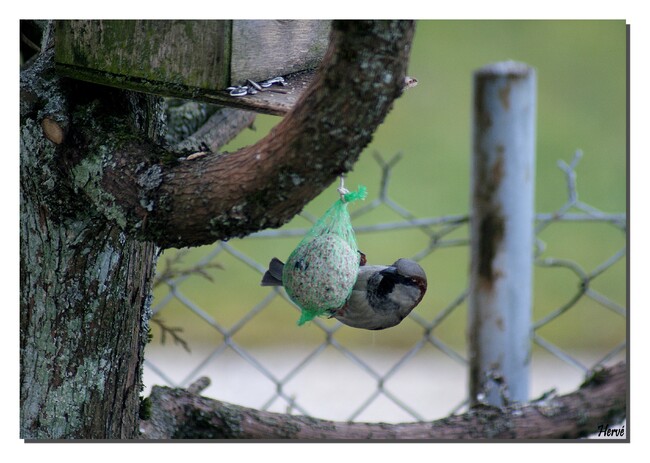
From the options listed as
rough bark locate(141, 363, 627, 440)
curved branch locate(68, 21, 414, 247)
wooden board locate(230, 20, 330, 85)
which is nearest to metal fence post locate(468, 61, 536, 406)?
rough bark locate(141, 363, 627, 440)

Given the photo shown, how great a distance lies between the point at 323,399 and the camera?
1924 mm

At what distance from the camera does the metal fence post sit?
1.36 meters

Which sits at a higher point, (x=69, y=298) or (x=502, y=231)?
(x=502, y=231)

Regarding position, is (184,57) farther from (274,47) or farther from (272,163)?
(272,163)

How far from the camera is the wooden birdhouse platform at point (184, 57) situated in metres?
0.92

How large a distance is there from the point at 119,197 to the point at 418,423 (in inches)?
23.3

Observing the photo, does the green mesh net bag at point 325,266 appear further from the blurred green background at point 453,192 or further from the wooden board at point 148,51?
the blurred green background at point 453,192

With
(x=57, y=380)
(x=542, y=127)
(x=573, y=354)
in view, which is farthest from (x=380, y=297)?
(x=542, y=127)

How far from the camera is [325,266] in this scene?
0.93 metres

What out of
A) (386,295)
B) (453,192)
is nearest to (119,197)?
(386,295)

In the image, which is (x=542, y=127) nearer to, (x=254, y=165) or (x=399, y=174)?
(x=399, y=174)

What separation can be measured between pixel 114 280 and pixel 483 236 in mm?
654

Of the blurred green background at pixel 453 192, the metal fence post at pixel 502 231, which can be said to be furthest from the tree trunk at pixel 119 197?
the blurred green background at pixel 453 192

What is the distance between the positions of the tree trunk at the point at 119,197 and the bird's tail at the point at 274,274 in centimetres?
15
